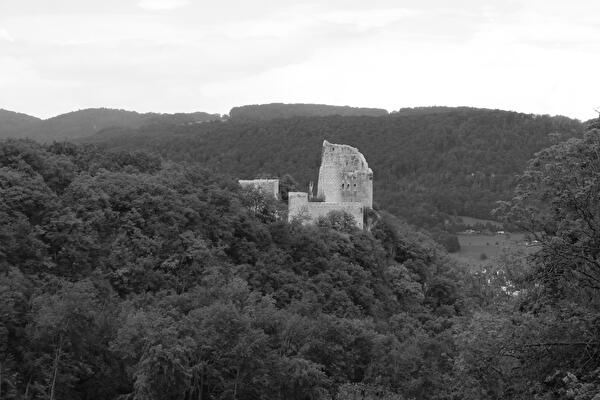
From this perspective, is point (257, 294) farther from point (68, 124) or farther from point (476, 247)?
point (68, 124)

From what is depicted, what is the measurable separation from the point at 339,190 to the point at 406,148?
84.4 m

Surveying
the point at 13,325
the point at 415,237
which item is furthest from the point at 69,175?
the point at 415,237

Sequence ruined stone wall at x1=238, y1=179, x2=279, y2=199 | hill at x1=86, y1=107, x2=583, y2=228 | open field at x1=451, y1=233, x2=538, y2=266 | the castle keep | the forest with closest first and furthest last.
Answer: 1. the forest
2. the castle keep
3. ruined stone wall at x1=238, y1=179, x2=279, y2=199
4. open field at x1=451, y1=233, x2=538, y2=266
5. hill at x1=86, y1=107, x2=583, y2=228

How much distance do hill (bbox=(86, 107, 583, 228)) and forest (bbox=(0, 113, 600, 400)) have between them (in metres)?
60.2

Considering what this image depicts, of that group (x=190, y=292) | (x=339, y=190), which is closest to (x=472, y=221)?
(x=339, y=190)

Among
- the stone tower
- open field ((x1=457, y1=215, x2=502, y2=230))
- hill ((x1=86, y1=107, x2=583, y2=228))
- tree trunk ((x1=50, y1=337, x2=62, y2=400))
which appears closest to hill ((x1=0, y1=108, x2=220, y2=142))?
hill ((x1=86, y1=107, x2=583, y2=228))

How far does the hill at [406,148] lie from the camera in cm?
12825

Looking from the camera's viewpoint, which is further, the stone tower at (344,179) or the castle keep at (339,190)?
the stone tower at (344,179)

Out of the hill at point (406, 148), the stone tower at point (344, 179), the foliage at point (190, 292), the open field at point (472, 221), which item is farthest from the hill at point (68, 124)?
the foliage at point (190, 292)

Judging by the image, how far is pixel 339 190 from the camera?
6519cm

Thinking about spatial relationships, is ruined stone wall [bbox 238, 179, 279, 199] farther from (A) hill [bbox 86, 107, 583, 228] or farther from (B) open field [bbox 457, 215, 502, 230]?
(B) open field [bbox 457, 215, 502, 230]

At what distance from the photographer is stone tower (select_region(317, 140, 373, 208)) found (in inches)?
2562

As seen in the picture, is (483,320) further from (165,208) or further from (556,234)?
(165,208)

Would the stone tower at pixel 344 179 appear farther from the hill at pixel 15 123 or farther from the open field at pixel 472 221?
the hill at pixel 15 123
